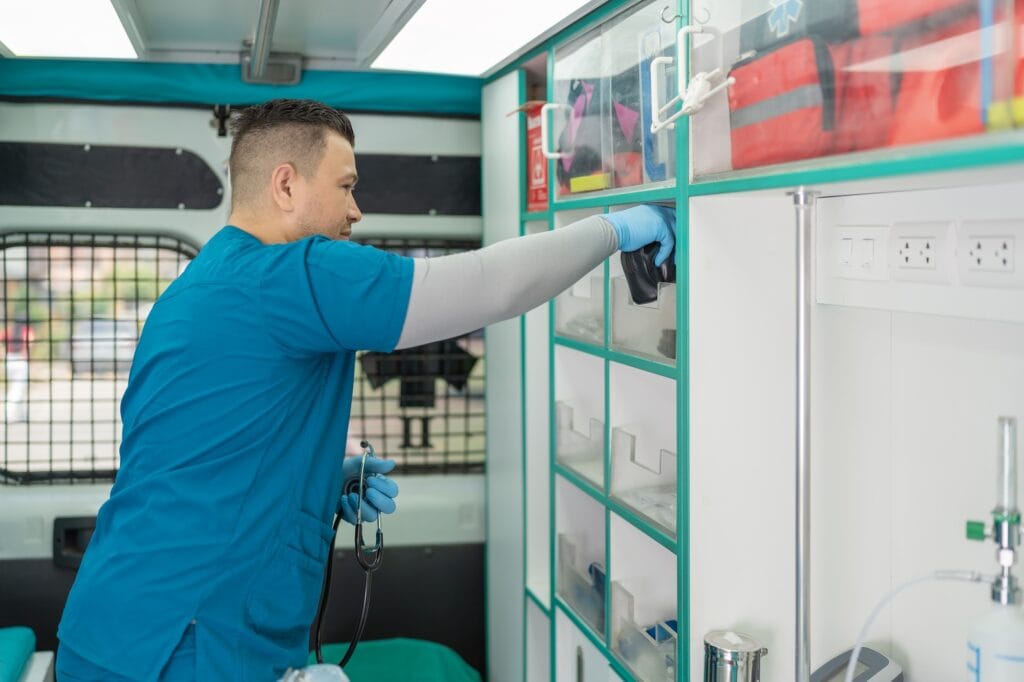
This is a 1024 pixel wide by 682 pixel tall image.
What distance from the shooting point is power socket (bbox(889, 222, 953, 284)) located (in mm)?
1705

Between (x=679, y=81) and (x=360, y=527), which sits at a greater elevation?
(x=679, y=81)

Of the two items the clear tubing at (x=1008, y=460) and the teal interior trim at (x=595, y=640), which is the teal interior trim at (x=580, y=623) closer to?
the teal interior trim at (x=595, y=640)

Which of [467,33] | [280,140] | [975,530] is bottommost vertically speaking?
[975,530]

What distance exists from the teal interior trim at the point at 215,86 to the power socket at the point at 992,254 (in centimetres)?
225

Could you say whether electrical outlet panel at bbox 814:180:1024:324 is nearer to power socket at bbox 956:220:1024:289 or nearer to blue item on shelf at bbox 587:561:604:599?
power socket at bbox 956:220:1024:289

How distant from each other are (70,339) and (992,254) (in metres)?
2.93

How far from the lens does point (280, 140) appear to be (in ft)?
6.71

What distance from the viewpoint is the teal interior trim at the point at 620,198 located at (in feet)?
6.70

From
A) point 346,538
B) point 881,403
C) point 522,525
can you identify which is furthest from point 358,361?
point 881,403

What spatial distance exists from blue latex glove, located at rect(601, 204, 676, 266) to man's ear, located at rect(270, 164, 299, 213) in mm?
625

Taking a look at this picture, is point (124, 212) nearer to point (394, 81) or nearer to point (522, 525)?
point (394, 81)

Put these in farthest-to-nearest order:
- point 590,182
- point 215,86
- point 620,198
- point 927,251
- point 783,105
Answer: point 215,86 → point 590,182 → point 620,198 → point 927,251 → point 783,105

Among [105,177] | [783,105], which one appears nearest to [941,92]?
[783,105]

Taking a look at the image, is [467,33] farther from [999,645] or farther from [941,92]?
[999,645]
